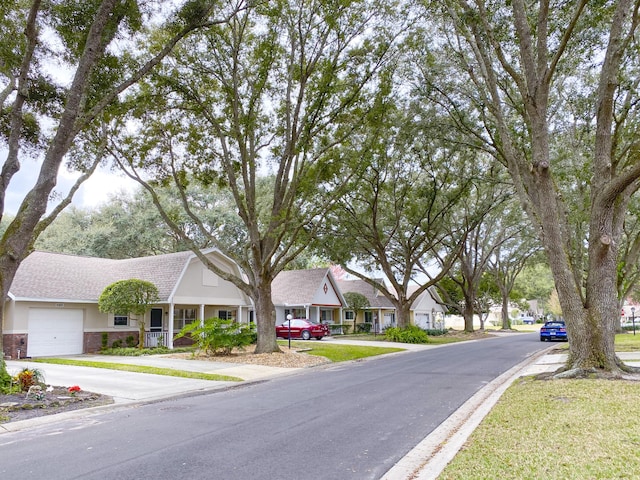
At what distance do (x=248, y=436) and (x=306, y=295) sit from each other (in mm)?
29682

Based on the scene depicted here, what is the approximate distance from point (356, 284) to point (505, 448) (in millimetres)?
Result: 43861

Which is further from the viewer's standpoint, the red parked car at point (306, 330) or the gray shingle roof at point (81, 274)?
the red parked car at point (306, 330)

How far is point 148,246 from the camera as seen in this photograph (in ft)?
135

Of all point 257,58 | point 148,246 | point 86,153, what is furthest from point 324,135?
point 148,246

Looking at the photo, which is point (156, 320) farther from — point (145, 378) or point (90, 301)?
point (145, 378)

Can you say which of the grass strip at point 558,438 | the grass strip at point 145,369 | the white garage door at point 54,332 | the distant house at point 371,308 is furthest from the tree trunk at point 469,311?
the grass strip at point 558,438

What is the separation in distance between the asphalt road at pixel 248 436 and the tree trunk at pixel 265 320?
7.68m

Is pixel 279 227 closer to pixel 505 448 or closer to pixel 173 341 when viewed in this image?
pixel 173 341

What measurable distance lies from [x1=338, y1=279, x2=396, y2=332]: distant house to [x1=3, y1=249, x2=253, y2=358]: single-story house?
1752 centimetres

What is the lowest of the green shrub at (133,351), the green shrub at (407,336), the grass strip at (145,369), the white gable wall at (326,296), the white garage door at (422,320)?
the white garage door at (422,320)

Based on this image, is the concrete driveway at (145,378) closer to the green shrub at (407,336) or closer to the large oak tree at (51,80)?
the large oak tree at (51,80)

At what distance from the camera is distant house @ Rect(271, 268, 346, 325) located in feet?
121

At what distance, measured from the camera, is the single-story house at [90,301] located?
818 inches

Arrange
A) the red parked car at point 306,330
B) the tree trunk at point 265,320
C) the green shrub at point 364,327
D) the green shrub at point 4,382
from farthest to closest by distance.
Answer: the green shrub at point 364,327
the red parked car at point 306,330
the tree trunk at point 265,320
the green shrub at point 4,382
